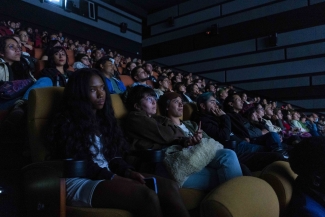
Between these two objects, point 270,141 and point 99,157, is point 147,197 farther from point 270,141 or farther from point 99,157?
point 270,141

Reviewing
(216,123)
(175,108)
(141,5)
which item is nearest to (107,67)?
(175,108)

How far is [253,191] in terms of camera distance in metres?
0.93

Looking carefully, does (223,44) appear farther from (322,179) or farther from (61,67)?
(322,179)

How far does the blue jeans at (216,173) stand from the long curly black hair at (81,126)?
15.2 inches

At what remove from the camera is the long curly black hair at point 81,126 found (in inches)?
45.4

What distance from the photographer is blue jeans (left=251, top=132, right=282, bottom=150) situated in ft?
7.04

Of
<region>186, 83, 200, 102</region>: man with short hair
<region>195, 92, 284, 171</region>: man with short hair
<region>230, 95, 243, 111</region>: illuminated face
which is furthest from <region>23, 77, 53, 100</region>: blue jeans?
<region>186, 83, 200, 102</region>: man with short hair

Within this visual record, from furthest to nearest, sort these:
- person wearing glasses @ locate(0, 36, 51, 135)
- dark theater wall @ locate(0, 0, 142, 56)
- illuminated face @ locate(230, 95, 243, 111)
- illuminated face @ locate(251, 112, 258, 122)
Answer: dark theater wall @ locate(0, 0, 142, 56) < illuminated face @ locate(251, 112, 258, 122) < illuminated face @ locate(230, 95, 243, 111) < person wearing glasses @ locate(0, 36, 51, 135)

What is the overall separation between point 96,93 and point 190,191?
2.10ft

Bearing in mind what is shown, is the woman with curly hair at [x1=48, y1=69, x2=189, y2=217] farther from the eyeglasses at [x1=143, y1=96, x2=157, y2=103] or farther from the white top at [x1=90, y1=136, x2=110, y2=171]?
the eyeglasses at [x1=143, y1=96, x2=157, y2=103]

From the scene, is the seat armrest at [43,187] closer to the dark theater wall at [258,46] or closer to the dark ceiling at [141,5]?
the dark theater wall at [258,46]

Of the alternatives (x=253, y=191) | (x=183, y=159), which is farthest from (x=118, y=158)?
(x=253, y=191)

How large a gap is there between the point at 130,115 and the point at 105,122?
271 mm

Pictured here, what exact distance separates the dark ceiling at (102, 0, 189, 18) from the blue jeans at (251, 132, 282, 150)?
6451mm
